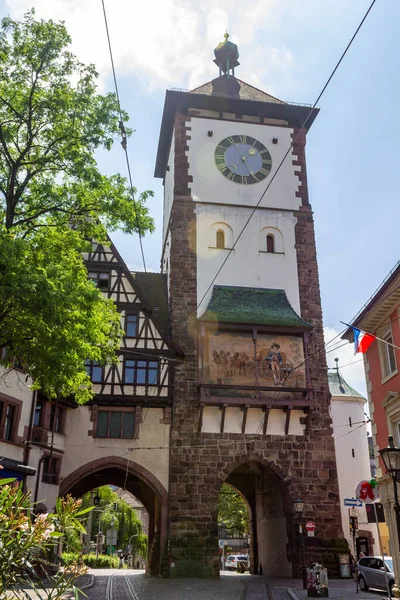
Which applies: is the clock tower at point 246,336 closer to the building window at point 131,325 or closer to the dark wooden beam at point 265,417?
the dark wooden beam at point 265,417

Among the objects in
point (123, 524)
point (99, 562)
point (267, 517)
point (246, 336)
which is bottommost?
point (99, 562)

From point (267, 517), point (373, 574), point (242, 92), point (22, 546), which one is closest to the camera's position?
point (22, 546)

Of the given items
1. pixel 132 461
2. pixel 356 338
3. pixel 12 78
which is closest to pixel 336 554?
pixel 132 461

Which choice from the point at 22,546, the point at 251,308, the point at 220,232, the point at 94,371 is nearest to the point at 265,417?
the point at 251,308

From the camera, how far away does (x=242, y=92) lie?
98.6 ft

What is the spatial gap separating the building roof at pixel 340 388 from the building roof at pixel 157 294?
48.3 ft

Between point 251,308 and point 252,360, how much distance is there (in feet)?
7.18

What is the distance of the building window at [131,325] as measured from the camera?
23.6 meters

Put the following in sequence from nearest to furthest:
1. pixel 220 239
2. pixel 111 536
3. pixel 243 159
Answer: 1. pixel 220 239
2. pixel 243 159
3. pixel 111 536

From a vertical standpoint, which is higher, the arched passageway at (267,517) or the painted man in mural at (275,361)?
the painted man in mural at (275,361)

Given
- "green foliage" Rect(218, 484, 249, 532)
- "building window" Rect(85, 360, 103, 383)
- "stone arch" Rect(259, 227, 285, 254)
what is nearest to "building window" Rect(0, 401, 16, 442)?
"building window" Rect(85, 360, 103, 383)

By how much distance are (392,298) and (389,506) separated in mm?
5542

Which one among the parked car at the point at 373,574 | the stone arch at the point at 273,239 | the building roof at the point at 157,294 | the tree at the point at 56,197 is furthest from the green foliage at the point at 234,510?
the tree at the point at 56,197

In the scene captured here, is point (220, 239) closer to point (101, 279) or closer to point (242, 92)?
point (101, 279)
